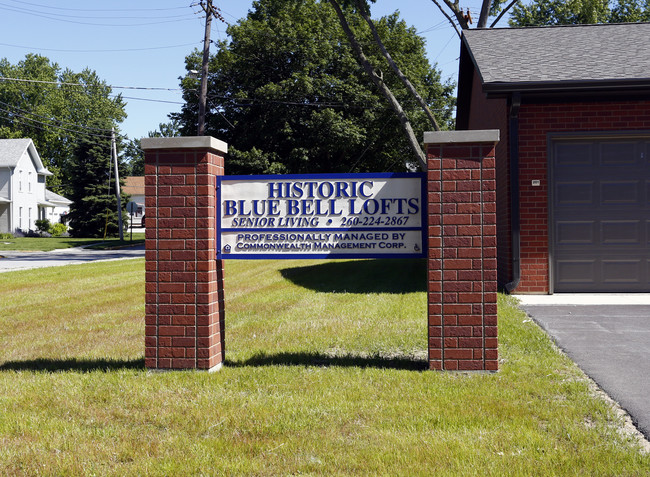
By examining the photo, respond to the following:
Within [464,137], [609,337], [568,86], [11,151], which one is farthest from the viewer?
[11,151]

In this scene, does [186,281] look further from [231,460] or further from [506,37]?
[506,37]

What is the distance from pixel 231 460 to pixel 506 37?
12.8 metres

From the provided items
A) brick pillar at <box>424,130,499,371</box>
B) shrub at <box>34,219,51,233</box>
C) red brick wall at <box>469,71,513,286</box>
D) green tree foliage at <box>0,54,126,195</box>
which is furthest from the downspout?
green tree foliage at <box>0,54,126,195</box>

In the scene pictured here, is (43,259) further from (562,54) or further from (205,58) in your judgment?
(562,54)

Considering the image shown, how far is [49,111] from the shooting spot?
76812 mm

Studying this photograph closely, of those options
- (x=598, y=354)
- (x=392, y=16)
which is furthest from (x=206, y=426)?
(x=392, y=16)

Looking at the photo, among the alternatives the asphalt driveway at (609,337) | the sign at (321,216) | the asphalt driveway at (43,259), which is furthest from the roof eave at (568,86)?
the asphalt driveway at (43,259)

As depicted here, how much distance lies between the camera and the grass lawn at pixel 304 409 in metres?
3.92

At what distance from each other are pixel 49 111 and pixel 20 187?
2408 cm

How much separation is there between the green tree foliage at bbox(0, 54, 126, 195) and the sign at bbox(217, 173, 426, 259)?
71.5 meters

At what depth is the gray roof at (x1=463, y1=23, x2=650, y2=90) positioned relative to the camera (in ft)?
37.2

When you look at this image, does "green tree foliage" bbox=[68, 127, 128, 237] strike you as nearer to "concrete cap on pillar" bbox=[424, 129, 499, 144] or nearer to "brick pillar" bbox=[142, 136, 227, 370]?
"brick pillar" bbox=[142, 136, 227, 370]

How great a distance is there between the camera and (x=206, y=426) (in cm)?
457

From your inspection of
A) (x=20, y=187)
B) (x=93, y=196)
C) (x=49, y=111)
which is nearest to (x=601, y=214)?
(x=93, y=196)
